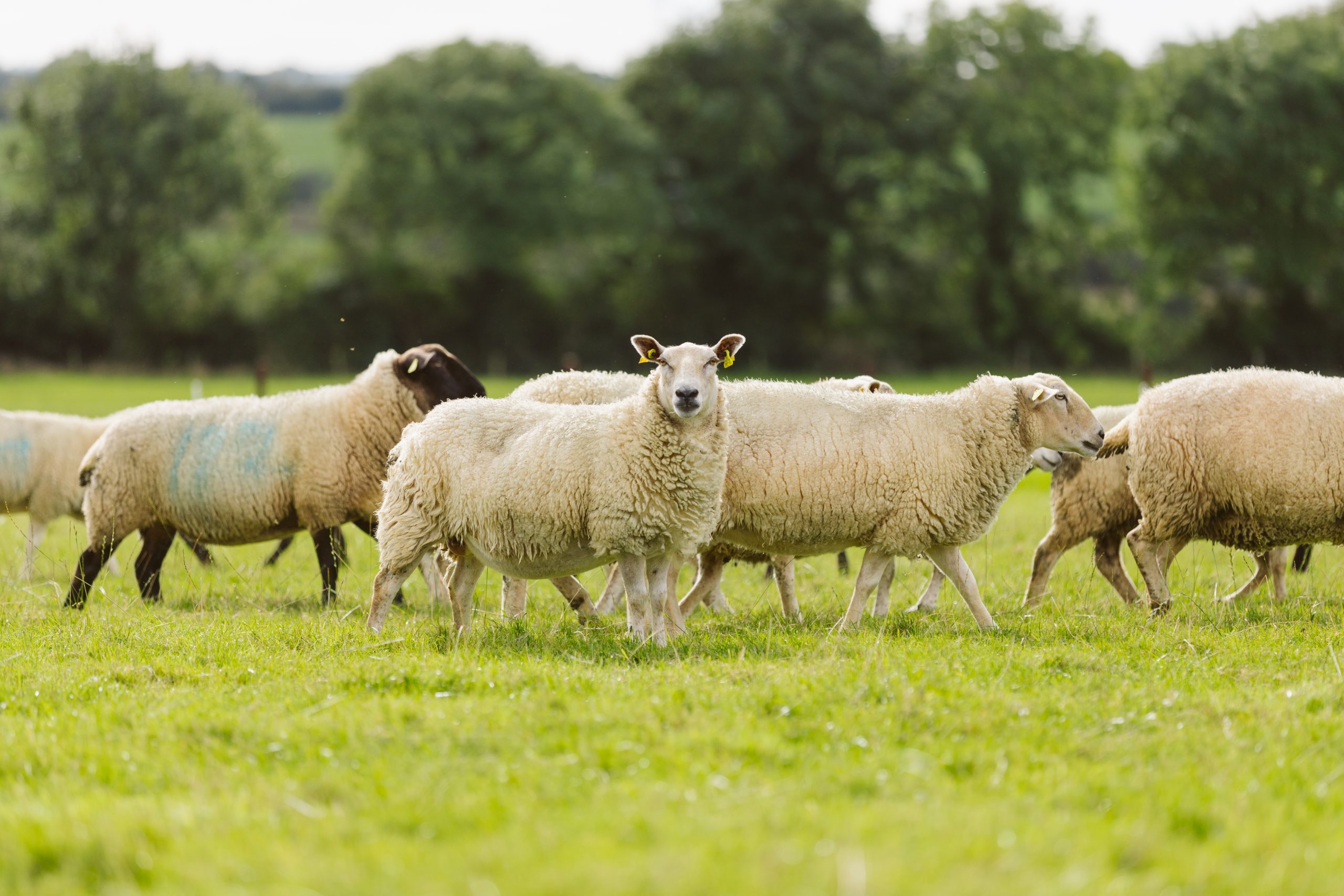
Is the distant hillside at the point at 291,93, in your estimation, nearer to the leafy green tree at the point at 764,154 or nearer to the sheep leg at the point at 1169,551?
the leafy green tree at the point at 764,154

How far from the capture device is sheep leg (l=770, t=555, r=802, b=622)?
27.4 ft

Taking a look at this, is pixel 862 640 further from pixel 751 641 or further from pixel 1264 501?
pixel 1264 501

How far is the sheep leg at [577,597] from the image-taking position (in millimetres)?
8234

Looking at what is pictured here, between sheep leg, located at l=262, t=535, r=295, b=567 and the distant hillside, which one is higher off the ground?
the distant hillside

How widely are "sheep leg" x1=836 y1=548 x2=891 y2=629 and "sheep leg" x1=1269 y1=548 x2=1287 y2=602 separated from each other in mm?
3212

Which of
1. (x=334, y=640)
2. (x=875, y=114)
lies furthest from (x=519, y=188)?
(x=334, y=640)

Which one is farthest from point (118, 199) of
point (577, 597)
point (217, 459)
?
point (577, 597)

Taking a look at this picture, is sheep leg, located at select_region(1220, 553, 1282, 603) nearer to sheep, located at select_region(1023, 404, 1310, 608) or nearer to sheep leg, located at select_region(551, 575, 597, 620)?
sheep, located at select_region(1023, 404, 1310, 608)

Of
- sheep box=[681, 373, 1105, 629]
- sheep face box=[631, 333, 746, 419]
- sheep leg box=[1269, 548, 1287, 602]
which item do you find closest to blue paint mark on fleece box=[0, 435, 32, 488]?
sheep box=[681, 373, 1105, 629]

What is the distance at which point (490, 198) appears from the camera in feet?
144

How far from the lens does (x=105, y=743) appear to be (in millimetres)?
5082

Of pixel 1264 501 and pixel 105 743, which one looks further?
pixel 1264 501

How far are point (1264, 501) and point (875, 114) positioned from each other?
37662 millimetres

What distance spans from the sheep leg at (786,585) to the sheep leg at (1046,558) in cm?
182
